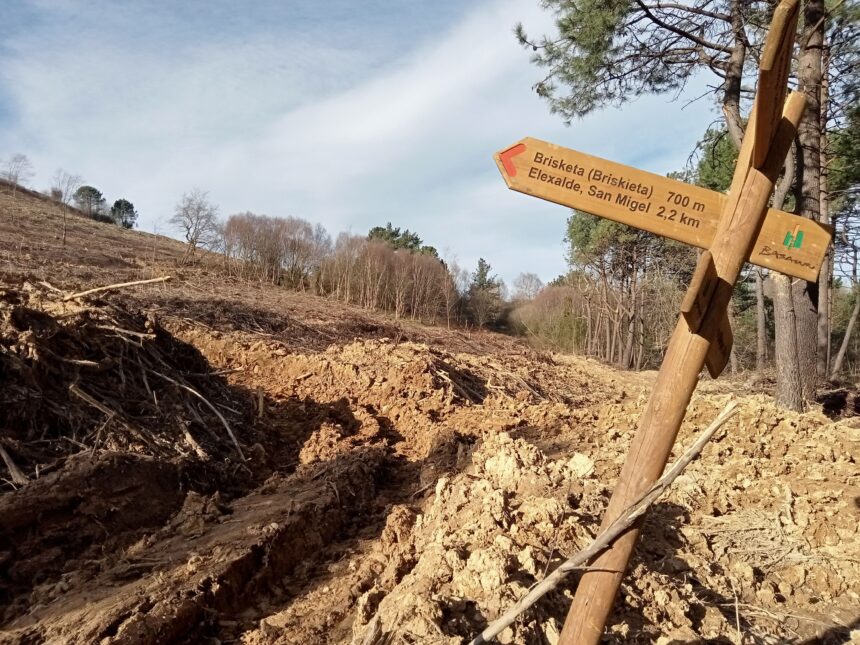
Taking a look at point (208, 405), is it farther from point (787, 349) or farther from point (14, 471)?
point (787, 349)

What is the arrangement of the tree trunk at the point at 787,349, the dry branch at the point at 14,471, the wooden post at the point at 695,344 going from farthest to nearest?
the tree trunk at the point at 787,349, the dry branch at the point at 14,471, the wooden post at the point at 695,344

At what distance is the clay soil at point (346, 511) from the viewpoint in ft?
8.99

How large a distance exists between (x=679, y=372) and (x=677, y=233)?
1.48 feet

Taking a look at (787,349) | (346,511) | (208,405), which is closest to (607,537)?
(346,511)

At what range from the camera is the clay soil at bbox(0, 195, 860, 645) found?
2.74 metres

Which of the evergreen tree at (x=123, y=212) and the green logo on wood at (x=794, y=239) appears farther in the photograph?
the evergreen tree at (x=123, y=212)

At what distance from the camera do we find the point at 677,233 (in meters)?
1.81

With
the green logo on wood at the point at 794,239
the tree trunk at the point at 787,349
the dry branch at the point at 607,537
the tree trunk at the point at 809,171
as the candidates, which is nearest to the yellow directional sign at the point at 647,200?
the green logo on wood at the point at 794,239

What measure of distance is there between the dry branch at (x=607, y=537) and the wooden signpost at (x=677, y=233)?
0.04 meters

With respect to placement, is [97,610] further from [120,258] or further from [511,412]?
[120,258]

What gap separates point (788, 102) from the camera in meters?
1.77

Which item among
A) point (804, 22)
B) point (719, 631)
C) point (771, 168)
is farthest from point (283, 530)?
point (804, 22)

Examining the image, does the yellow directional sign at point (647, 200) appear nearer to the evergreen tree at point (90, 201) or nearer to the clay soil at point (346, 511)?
the clay soil at point (346, 511)

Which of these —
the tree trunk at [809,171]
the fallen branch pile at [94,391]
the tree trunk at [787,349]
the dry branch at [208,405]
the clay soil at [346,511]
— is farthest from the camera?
the tree trunk at [809,171]
